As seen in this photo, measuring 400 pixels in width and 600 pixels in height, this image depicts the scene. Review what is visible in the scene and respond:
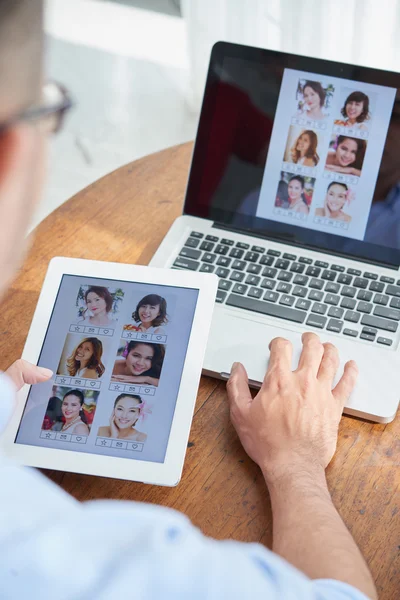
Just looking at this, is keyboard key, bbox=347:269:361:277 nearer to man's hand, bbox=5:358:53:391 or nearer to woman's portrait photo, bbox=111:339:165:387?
woman's portrait photo, bbox=111:339:165:387

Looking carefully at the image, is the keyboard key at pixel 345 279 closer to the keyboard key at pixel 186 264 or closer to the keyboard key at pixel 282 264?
the keyboard key at pixel 282 264

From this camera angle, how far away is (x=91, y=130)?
2.66 meters

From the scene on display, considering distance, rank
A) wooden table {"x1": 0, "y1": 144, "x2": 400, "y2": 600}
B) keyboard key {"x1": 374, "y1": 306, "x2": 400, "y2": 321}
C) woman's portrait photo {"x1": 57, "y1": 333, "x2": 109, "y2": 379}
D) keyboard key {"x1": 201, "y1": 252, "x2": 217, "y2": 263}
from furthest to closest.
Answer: keyboard key {"x1": 201, "y1": 252, "x2": 217, "y2": 263} → keyboard key {"x1": 374, "y1": 306, "x2": 400, "y2": 321} → woman's portrait photo {"x1": 57, "y1": 333, "x2": 109, "y2": 379} → wooden table {"x1": 0, "y1": 144, "x2": 400, "y2": 600}

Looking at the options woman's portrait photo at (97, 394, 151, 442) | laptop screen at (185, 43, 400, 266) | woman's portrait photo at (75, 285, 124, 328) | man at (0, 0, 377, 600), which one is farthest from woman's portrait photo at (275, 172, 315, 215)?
man at (0, 0, 377, 600)

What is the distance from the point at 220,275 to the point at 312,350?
0.22 m

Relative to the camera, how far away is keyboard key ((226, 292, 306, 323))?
98 cm

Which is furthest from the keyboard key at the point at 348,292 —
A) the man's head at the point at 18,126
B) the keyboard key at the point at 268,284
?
the man's head at the point at 18,126

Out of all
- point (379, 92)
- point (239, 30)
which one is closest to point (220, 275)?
point (379, 92)

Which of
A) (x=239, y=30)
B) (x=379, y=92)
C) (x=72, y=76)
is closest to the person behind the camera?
(x=379, y=92)

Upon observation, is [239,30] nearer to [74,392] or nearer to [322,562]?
[74,392]

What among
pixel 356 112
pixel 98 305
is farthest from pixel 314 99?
pixel 98 305

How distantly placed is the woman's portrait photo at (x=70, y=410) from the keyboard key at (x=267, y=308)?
271 millimetres

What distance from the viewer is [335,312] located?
98cm

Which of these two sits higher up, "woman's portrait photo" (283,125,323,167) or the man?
"woman's portrait photo" (283,125,323,167)
